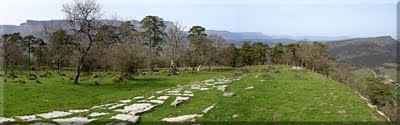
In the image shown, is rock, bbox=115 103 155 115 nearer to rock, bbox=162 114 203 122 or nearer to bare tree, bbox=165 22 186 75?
rock, bbox=162 114 203 122

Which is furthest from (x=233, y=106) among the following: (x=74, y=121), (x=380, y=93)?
(x=380, y=93)

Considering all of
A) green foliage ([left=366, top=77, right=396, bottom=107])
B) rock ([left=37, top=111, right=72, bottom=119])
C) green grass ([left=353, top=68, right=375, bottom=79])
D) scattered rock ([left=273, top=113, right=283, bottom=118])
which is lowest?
green grass ([left=353, top=68, right=375, bottom=79])

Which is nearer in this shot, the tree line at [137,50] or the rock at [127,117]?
the rock at [127,117]

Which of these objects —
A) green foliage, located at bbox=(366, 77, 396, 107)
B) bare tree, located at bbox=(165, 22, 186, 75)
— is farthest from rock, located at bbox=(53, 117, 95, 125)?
bare tree, located at bbox=(165, 22, 186, 75)

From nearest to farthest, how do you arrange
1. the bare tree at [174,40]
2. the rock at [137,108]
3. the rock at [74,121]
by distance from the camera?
the rock at [74,121], the rock at [137,108], the bare tree at [174,40]

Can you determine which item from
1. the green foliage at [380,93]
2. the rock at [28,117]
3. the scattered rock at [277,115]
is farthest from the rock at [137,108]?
the green foliage at [380,93]

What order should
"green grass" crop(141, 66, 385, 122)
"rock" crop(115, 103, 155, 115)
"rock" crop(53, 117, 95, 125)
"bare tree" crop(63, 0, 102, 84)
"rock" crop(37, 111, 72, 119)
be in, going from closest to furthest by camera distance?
"rock" crop(53, 117, 95, 125), "green grass" crop(141, 66, 385, 122), "rock" crop(37, 111, 72, 119), "rock" crop(115, 103, 155, 115), "bare tree" crop(63, 0, 102, 84)

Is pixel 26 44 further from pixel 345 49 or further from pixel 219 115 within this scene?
pixel 345 49

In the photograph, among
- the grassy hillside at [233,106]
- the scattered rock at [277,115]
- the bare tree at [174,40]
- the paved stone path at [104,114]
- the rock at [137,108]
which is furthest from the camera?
the bare tree at [174,40]

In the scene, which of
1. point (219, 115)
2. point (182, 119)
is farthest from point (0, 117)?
point (219, 115)

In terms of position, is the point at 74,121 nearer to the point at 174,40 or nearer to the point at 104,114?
the point at 104,114

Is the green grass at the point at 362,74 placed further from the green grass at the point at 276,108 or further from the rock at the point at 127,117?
the rock at the point at 127,117

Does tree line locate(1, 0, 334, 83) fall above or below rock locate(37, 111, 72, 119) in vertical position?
above

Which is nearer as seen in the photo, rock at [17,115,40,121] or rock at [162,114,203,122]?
rock at [162,114,203,122]
